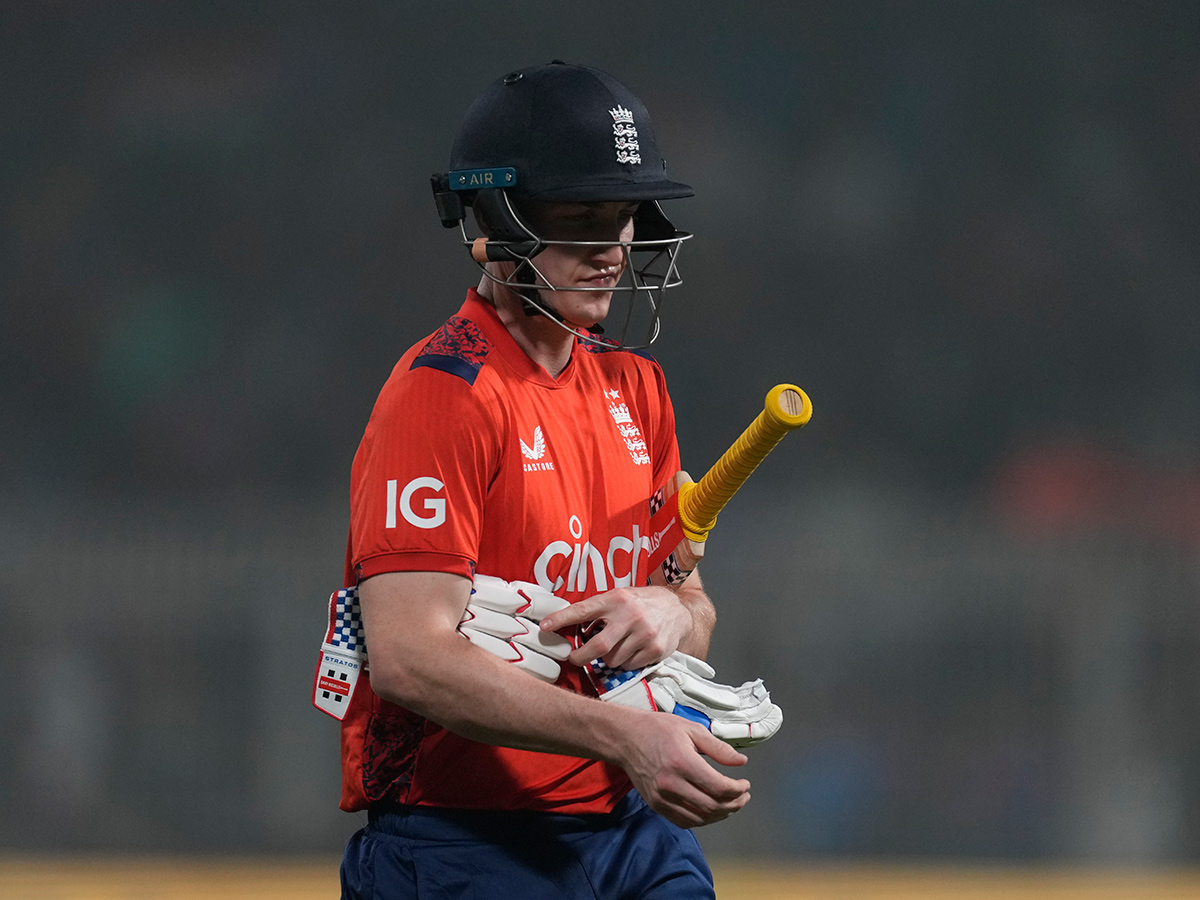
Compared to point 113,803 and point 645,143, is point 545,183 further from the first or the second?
point 113,803

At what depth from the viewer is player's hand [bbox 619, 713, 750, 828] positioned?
130cm

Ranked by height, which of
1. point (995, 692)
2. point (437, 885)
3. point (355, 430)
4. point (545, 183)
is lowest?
point (995, 692)

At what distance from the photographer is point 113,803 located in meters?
4.41

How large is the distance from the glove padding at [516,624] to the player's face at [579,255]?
36cm

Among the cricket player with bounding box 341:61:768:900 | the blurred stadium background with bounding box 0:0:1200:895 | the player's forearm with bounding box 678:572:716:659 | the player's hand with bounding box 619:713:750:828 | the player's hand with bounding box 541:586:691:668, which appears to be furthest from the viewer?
the blurred stadium background with bounding box 0:0:1200:895

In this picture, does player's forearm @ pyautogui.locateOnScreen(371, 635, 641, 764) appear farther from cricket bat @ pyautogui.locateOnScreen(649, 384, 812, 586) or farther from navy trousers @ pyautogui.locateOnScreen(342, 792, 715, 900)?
cricket bat @ pyautogui.locateOnScreen(649, 384, 812, 586)

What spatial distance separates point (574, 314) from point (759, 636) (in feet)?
9.90

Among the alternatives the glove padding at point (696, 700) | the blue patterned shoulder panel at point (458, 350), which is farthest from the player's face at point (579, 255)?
the glove padding at point (696, 700)

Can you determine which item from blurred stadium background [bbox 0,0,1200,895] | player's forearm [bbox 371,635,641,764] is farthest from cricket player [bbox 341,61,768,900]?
blurred stadium background [bbox 0,0,1200,895]

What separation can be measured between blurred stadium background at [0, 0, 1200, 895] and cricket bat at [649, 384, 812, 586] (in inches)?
106

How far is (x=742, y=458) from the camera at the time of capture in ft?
5.22

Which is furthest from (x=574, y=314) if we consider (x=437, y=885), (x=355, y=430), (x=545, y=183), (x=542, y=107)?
(x=355, y=430)

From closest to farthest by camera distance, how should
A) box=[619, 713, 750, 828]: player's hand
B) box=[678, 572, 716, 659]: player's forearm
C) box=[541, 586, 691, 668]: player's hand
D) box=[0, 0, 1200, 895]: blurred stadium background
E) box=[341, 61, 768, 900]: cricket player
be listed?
box=[619, 713, 750, 828]: player's hand, box=[341, 61, 768, 900]: cricket player, box=[541, 586, 691, 668]: player's hand, box=[678, 572, 716, 659]: player's forearm, box=[0, 0, 1200, 895]: blurred stadium background

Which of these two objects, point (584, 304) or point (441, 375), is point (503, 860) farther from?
point (584, 304)
